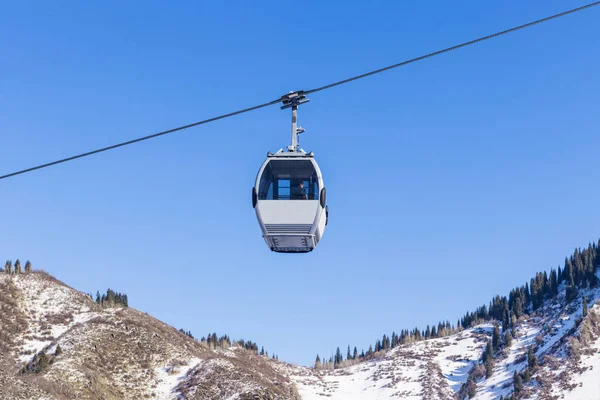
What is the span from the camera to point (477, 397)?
145m

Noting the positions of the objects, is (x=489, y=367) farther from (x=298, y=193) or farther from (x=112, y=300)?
(x=298, y=193)

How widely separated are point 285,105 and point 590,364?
448ft

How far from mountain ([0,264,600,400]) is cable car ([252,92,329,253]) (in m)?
67.5

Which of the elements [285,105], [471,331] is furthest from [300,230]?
[471,331]

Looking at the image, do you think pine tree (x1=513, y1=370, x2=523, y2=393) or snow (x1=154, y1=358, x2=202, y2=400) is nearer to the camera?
snow (x1=154, y1=358, x2=202, y2=400)

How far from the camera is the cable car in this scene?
26.4 meters

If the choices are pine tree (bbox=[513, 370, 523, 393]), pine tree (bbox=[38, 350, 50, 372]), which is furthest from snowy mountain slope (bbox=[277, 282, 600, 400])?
pine tree (bbox=[38, 350, 50, 372])

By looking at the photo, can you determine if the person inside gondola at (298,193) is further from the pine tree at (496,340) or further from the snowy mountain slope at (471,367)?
the pine tree at (496,340)

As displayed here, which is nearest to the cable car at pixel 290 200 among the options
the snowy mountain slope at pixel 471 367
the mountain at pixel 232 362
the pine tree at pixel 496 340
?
the mountain at pixel 232 362

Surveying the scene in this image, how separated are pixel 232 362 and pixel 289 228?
313 feet

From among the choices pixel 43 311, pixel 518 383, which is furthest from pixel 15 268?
pixel 518 383

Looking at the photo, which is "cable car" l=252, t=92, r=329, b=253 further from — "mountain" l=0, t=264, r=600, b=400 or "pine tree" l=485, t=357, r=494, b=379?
"pine tree" l=485, t=357, r=494, b=379

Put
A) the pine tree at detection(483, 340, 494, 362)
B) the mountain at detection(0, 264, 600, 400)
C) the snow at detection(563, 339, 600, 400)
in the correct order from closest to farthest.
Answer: the mountain at detection(0, 264, 600, 400) → the snow at detection(563, 339, 600, 400) → the pine tree at detection(483, 340, 494, 362)

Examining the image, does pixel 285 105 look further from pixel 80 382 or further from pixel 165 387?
pixel 165 387
